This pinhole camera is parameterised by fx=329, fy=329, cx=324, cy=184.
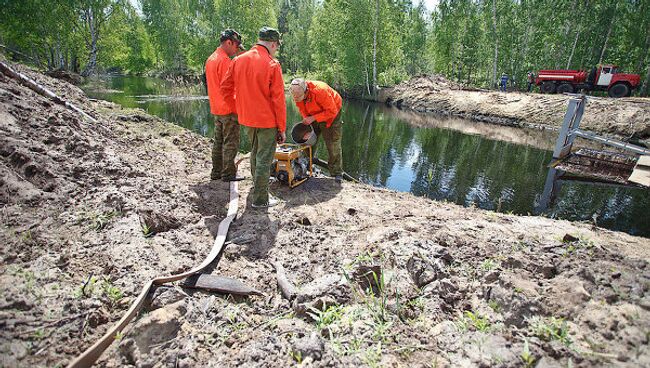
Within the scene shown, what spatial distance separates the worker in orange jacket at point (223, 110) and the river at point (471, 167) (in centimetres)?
430

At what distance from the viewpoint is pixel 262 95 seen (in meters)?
4.43

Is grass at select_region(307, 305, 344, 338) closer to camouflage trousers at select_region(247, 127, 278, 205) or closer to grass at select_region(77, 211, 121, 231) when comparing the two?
grass at select_region(77, 211, 121, 231)

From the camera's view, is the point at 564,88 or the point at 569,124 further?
the point at 564,88

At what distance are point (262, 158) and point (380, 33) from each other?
2834 cm

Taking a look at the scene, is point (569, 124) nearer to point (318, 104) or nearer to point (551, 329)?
point (318, 104)

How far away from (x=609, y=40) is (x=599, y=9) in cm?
285

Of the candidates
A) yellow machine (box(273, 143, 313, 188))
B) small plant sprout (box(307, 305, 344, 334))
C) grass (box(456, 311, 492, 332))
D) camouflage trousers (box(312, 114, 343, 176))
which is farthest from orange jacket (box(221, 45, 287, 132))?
grass (box(456, 311, 492, 332))

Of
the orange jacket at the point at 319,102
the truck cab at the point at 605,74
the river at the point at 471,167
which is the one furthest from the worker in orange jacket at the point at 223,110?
the truck cab at the point at 605,74

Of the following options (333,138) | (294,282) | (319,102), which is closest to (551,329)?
(294,282)

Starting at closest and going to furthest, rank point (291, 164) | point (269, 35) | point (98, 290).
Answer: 1. point (98, 290)
2. point (269, 35)
3. point (291, 164)

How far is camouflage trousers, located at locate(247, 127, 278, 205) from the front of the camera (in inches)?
183

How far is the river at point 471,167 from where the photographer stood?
8016 millimetres

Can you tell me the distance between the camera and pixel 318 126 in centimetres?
632

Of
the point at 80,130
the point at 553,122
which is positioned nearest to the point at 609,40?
Result: the point at 553,122
